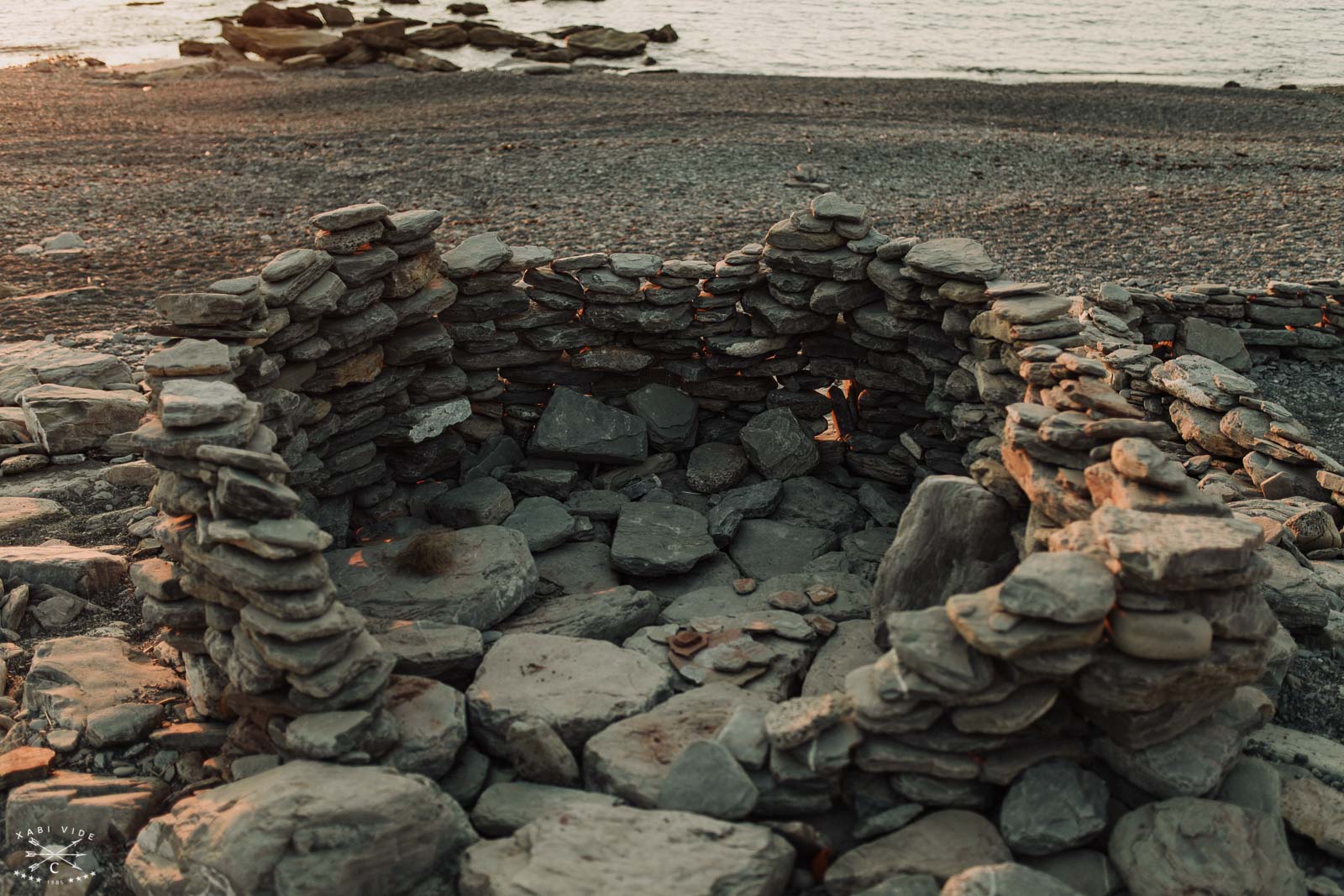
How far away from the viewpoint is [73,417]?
9570 mm

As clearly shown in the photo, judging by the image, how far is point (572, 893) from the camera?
15.8 feet

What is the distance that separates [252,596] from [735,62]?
33.8 meters

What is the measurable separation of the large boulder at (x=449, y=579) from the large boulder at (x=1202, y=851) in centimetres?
431

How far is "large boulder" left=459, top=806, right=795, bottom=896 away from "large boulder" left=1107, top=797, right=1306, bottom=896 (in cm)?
158

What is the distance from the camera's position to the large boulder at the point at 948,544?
7.05 m

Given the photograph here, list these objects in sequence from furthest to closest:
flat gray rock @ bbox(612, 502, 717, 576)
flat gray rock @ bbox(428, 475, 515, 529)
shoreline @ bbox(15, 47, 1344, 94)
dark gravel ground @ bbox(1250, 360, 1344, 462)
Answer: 1. shoreline @ bbox(15, 47, 1344, 94)
2. dark gravel ground @ bbox(1250, 360, 1344, 462)
3. flat gray rock @ bbox(428, 475, 515, 529)
4. flat gray rock @ bbox(612, 502, 717, 576)

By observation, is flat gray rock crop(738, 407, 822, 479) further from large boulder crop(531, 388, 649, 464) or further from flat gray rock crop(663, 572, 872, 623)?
flat gray rock crop(663, 572, 872, 623)

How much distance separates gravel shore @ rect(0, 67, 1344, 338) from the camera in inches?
595

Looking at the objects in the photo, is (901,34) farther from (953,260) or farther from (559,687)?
(559,687)

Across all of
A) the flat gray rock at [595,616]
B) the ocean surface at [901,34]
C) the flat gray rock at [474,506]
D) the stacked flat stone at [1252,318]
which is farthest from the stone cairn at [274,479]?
the ocean surface at [901,34]

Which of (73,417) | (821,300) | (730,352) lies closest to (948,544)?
(821,300)

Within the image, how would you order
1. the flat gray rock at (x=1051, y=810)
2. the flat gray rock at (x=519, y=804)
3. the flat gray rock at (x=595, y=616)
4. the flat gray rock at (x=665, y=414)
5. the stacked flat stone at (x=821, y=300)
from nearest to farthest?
the flat gray rock at (x=1051, y=810)
the flat gray rock at (x=519, y=804)
the flat gray rock at (x=595, y=616)
the stacked flat stone at (x=821, y=300)
the flat gray rock at (x=665, y=414)

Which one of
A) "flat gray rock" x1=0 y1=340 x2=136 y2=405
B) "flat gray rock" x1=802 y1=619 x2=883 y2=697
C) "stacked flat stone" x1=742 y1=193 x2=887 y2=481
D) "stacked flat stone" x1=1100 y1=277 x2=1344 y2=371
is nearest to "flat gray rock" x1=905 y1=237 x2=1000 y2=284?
"stacked flat stone" x1=742 y1=193 x2=887 y2=481

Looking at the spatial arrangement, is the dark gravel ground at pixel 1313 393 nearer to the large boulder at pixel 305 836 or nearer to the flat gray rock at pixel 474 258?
the flat gray rock at pixel 474 258
